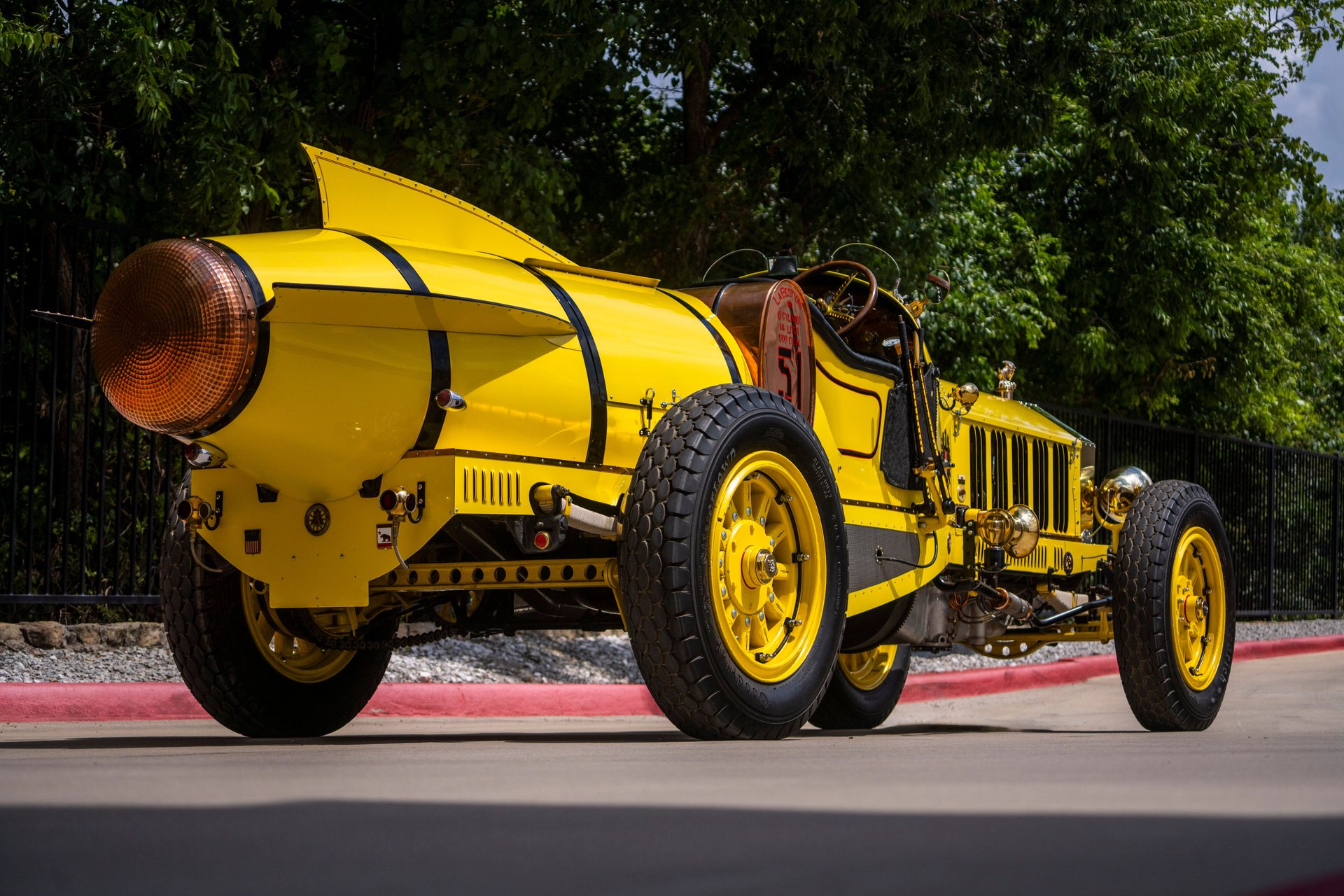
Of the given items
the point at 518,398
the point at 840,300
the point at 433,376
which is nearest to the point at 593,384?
the point at 518,398

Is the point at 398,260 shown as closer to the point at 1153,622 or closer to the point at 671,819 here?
the point at 671,819

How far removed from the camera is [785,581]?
5.41 metres

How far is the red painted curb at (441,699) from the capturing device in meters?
7.20

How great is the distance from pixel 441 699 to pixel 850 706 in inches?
87.5

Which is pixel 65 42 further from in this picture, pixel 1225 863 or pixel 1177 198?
pixel 1177 198

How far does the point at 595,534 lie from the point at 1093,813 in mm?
2417

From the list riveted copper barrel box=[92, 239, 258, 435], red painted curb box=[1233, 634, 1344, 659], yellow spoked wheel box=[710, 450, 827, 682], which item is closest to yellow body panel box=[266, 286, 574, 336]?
riveted copper barrel box=[92, 239, 258, 435]

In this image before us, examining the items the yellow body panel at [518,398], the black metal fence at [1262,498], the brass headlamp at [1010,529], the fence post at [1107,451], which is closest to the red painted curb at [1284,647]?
the black metal fence at [1262,498]

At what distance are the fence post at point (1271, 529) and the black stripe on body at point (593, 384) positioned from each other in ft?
56.6

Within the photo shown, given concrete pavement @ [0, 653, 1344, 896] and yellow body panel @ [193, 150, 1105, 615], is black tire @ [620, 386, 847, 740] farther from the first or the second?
yellow body panel @ [193, 150, 1105, 615]

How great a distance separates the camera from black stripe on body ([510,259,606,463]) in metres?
5.21

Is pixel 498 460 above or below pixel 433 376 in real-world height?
below

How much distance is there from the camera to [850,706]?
7.94 metres

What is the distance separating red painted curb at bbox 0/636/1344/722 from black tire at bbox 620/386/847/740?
3.31 meters
